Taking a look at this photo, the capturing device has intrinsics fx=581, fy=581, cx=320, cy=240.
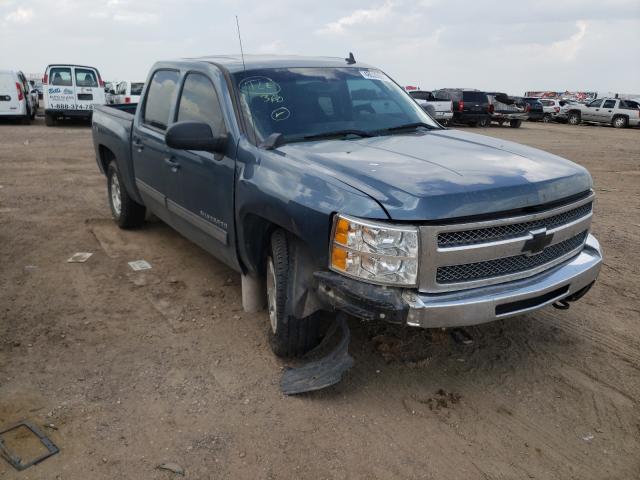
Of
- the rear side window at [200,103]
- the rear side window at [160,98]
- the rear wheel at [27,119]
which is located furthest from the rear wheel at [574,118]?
the rear side window at [200,103]

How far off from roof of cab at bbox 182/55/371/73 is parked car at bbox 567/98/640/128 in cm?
2729

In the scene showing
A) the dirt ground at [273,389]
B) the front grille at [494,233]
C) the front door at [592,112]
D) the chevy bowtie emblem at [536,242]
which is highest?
the front grille at [494,233]

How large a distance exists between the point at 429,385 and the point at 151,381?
1.63 metres

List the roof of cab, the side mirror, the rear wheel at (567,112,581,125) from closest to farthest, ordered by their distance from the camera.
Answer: the side mirror
the roof of cab
the rear wheel at (567,112,581,125)

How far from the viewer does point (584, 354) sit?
3.78m

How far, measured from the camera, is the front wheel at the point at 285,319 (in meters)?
3.37

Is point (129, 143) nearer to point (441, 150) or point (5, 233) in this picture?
point (5, 233)

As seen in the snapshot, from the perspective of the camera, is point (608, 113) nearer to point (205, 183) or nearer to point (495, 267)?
point (205, 183)

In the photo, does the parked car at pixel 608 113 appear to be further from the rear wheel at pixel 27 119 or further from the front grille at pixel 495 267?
the front grille at pixel 495 267

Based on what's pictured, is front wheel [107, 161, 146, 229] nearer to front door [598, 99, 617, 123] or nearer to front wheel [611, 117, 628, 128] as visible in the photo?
front wheel [611, 117, 628, 128]

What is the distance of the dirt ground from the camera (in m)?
2.77

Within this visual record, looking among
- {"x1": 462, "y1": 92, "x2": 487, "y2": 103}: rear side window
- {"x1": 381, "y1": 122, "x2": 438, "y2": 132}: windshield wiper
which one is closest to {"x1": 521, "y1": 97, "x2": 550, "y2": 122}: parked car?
{"x1": 462, "y1": 92, "x2": 487, "y2": 103}: rear side window

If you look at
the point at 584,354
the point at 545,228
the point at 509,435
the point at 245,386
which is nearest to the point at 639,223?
the point at 584,354

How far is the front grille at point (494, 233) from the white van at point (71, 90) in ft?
59.6
